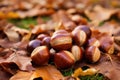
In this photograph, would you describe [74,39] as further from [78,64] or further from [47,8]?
[47,8]

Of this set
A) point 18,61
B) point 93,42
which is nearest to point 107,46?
point 93,42

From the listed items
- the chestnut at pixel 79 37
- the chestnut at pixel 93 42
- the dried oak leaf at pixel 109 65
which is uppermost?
the chestnut at pixel 79 37

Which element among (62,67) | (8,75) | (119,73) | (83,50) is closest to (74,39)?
(83,50)

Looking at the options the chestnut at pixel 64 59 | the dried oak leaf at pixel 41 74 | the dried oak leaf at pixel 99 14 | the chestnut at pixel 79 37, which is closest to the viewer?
the dried oak leaf at pixel 41 74

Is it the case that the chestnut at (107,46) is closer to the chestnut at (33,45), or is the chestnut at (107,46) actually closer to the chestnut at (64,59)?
the chestnut at (64,59)

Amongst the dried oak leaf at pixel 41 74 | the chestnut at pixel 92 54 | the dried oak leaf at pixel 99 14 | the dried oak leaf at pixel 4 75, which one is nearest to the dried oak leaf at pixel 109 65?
the chestnut at pixel 92 54

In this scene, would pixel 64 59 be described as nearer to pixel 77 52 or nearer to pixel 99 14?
pixel 77 52

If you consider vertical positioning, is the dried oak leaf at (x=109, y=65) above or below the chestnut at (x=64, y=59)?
below

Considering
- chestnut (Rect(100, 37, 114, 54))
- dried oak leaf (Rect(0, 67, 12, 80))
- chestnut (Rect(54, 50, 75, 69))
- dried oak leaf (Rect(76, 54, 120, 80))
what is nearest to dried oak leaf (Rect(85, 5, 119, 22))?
chestnut (Rect(100, 37, 114, 54))
